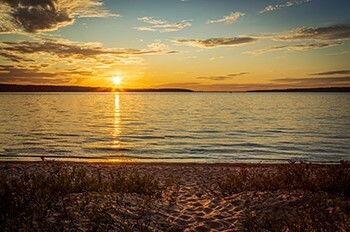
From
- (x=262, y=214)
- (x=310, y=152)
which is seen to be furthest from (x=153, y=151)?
(x=262, y=214)

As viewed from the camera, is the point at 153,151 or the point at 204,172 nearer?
the point at 204,172

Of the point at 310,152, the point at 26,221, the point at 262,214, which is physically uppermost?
the point at 26,221

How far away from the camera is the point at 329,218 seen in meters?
6.16

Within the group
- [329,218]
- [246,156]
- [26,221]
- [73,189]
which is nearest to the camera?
[26,221]

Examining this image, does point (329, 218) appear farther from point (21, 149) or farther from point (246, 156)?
point (21, 149)

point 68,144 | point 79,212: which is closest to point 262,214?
point 79,212

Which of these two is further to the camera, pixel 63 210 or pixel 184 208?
pixel 184 208

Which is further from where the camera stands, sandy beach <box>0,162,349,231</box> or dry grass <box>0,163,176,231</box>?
sandy beach <box>0,162,349,231</box>

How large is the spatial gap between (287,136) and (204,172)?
18026 millimetres

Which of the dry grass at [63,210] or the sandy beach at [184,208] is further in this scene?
the sandy beach at [184,208]

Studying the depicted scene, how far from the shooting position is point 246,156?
67.7 ft

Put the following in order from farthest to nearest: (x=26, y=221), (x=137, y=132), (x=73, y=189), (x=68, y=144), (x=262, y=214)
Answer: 1. (x=137, y=132)
2. (x=68, y=144)
3. (x=73, y=189)
4. (x=262, y=214)
5. (x=26, y=221)

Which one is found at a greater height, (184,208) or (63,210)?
(63,210)

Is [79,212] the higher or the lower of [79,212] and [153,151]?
the higher
